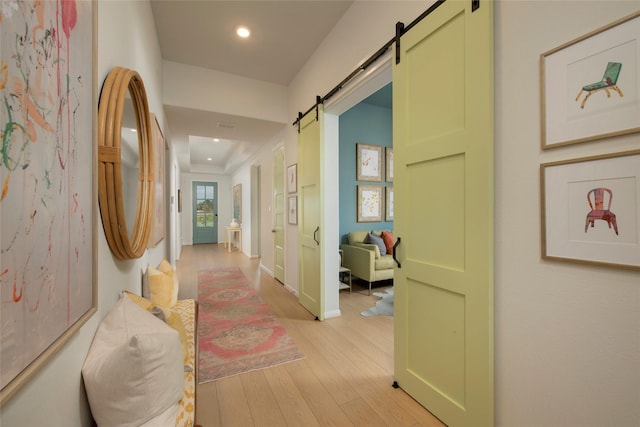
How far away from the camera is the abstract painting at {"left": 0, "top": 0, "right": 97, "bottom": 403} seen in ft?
1.74

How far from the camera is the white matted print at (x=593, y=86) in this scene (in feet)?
2.91

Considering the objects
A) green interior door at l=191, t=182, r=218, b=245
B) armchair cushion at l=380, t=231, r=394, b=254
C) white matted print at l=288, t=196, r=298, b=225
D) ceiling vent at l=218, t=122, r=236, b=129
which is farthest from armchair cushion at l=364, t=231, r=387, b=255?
green interior door at l=191, t=182, r=218, b=245

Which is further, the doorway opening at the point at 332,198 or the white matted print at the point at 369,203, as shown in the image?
the white matted print at the point at 369,203

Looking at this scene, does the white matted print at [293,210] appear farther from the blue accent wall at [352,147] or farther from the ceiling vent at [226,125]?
the ceiling vent at [226,125]

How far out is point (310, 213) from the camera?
125 inches

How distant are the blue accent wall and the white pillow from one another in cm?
371

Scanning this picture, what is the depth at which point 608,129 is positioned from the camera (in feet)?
3.07

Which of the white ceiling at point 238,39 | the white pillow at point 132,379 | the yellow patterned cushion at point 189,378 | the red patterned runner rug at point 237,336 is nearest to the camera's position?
the white pillow at point 132,379

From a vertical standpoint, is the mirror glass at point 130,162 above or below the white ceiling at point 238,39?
below

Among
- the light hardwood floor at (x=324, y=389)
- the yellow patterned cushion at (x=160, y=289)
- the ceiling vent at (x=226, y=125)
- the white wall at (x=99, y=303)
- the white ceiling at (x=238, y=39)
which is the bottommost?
the light hardwood floor at (x=324, y=389)

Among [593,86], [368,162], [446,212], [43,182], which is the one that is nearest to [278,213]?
[368,162]

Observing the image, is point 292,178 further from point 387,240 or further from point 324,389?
point 324,389

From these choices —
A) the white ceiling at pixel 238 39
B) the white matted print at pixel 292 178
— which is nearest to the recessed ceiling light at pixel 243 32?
the white ceiling at pixel 238 39

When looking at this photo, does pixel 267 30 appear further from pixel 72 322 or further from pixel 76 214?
pixel 72 322
